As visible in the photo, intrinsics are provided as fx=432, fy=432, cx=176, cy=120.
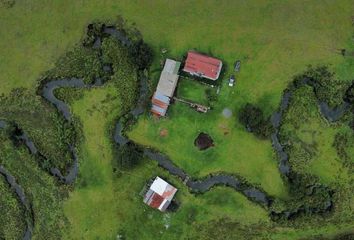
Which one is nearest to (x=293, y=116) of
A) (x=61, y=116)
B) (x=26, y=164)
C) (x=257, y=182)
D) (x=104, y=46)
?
(x=257, y=182)

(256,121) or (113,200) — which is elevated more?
(256,121)

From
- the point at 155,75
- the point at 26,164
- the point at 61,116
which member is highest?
the point at 155,75

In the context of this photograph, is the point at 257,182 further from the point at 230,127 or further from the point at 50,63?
the point at 50,63

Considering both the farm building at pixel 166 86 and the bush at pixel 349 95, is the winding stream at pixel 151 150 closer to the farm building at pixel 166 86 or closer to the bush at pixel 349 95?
the bush at pixel 349 95

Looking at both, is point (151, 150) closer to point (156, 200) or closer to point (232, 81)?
point (156, 200)

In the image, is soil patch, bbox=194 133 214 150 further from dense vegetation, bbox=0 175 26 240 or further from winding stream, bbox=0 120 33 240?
dense vegetation, bbox=0 175 26 240

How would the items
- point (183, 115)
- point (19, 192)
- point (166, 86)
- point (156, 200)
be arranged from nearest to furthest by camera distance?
point (156, 200)
point (166, 86)
point (183, 115)
point (19, 192)

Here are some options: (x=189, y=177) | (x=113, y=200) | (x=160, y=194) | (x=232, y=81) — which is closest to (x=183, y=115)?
(x=232, y=81)
